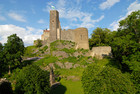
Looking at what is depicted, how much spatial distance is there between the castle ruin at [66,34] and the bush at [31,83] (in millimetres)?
23696

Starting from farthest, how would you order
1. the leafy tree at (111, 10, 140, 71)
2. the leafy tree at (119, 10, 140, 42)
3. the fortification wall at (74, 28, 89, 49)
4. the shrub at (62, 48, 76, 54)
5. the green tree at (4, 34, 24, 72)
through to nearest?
the fortification wall at (74, 28, 89, 49)
the shrub at (62, 48, 76, 54)
the green tree at (4, 34, 24, 72)
the leafy tree at (119, 10, 140, 42)
the leafy tree at (111, 10, 140, 71)

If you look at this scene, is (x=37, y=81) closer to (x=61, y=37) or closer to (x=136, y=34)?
(x=136, y=34)

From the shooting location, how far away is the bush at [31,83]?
8.29 metres

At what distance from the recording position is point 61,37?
34344mm

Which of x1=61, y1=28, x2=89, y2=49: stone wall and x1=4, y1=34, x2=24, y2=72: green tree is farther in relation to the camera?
x1=61, y1=28, x2=89, y2=49: stone wall

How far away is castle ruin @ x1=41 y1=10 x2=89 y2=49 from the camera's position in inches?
1266

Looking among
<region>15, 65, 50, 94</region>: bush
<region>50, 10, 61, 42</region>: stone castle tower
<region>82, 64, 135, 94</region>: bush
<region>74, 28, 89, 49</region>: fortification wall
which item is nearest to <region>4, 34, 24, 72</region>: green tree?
<region>15, 65, 50, 94</region>: bush

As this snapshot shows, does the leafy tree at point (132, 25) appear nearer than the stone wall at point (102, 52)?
Yes

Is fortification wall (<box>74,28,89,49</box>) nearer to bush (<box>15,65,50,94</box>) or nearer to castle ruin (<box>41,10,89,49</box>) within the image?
castle ruin (<box>41,10,89,49</box>)

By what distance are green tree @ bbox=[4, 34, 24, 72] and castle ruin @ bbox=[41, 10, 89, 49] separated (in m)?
12.7

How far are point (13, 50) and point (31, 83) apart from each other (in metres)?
15.1

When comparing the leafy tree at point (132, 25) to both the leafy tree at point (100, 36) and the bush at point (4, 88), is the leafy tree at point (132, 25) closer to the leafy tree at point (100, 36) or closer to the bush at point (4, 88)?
the bush at point (4, 88)

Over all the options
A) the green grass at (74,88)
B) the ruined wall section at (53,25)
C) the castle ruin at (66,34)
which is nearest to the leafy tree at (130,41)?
the green grass at (74,88)

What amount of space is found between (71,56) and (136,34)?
57.8 ft
